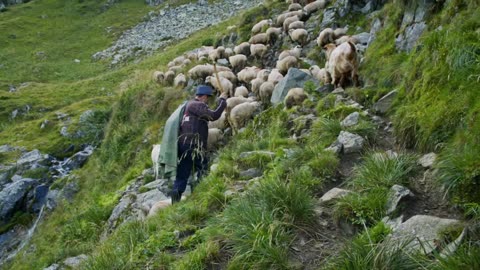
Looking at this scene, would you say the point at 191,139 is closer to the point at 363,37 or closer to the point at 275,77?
the point at 275,77

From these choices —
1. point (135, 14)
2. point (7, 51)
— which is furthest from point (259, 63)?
point (135, 14)

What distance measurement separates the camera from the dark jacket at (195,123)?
30.4 feet

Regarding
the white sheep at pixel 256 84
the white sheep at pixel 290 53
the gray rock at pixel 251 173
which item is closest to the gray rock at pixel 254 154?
the gray rock at pixel 251 173

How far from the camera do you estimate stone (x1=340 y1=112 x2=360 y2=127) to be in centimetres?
750

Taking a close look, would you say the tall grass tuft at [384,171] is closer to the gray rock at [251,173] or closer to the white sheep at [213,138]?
the gray rock at [251,173]

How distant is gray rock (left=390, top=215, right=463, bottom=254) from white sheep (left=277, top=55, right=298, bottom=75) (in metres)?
8.11

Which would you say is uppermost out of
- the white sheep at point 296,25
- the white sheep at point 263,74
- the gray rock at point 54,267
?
the white sheep at point 296,25

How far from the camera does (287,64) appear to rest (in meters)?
12.3

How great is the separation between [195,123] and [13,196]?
11.7m

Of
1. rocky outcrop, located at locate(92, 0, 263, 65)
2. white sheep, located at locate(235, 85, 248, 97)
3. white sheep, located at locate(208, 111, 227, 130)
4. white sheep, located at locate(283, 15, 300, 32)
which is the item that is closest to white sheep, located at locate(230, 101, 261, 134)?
white sheep, located at locate(208, 111, 227, 130)

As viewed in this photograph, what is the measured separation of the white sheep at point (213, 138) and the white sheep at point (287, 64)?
2.59 m

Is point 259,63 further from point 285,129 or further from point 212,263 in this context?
point 212,263

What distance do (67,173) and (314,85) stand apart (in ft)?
40.9

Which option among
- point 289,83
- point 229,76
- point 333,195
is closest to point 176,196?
point 289,83
